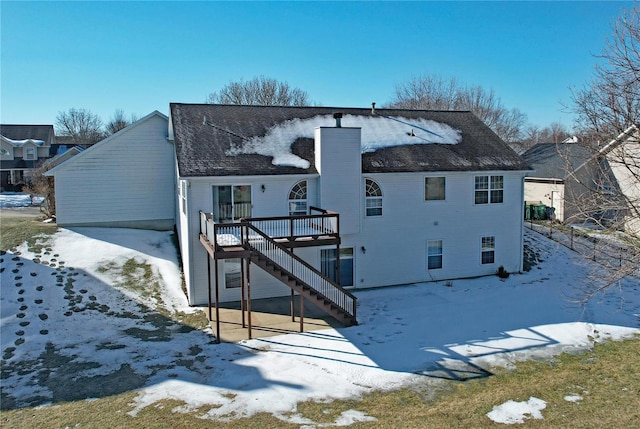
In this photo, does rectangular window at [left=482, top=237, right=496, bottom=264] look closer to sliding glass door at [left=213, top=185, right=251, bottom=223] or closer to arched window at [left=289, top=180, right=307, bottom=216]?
arched window at [left=289, top=180, right=307, bottom=216]

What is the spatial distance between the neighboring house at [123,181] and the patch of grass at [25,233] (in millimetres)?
986

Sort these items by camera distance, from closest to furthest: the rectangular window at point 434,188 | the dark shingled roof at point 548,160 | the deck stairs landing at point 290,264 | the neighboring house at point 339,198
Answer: the deck stairs landing at point 290,264 < the neighboring house at point 339,198 < the rectangular window at point 434,188 < the dark shingled roof at point 548,160

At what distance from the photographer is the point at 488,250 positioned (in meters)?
20.8

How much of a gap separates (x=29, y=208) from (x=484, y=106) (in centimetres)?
4498

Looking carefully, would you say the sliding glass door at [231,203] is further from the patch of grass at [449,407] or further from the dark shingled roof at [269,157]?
the patch of grass at [449,407]

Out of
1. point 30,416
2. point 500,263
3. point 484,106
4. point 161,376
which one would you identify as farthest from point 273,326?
Answer: point 484,106

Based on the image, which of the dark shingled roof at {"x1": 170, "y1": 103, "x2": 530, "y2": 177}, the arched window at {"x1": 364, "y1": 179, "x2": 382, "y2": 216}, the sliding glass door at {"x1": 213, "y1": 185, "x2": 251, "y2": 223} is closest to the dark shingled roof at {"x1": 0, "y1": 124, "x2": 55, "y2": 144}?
the dark shingled roof at {"x1": 170, "y1": 103, "x2": 530, "y2": 177}

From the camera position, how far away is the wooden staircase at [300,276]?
1442 centimetres

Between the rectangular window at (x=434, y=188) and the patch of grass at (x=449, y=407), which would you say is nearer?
the patch of grass at (x=449, y=407)

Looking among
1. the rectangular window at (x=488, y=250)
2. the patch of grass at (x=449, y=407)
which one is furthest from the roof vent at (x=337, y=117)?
the patch of grass at (x=449, y=407)

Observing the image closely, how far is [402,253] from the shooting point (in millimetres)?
19391

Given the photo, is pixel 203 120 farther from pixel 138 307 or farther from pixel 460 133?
pixel 460 133

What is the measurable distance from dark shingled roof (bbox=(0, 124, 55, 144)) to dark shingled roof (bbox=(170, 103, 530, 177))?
4096 centimetres

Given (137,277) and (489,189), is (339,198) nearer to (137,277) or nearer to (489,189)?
(489,189)
